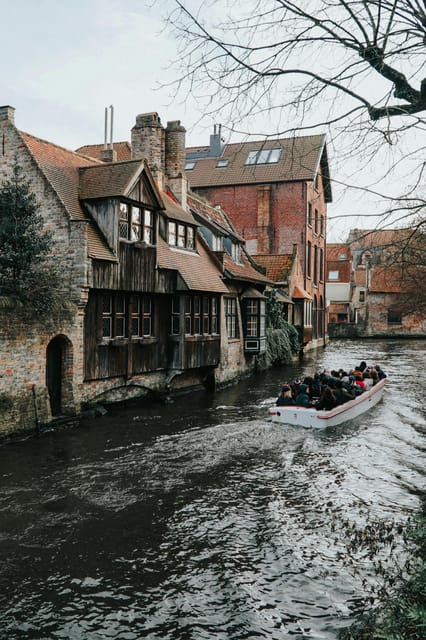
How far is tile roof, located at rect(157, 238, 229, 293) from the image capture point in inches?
720

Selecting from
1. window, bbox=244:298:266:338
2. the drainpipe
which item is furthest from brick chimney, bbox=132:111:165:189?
the drainpipe

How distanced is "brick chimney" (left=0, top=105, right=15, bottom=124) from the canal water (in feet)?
28.3

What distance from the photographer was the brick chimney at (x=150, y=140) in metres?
21.6

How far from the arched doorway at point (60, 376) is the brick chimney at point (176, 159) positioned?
9.91m

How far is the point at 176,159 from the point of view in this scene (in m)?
22.8

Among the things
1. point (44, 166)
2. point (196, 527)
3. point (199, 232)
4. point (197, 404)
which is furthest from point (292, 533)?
point (199, 232)

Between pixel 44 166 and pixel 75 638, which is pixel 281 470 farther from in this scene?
pixel 44 166

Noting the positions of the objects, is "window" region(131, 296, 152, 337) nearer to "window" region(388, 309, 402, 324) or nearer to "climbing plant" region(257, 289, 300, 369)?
"climbing plant" region(257, 289, 300, 369)

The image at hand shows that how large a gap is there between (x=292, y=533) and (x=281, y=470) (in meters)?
3.22

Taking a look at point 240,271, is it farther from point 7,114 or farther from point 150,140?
point 7,114

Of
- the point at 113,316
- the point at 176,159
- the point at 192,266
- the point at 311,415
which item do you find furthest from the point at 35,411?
the point at 176,159

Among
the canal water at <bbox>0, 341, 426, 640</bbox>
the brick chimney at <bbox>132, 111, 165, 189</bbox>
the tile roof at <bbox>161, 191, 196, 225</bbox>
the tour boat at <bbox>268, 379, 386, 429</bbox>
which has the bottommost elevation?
the canal water at <bbox>0, 341, 426, 640</bbox>

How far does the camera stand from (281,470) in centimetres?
1138

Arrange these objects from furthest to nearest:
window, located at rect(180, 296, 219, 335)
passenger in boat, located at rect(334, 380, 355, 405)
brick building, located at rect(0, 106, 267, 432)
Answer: window, located at rect(180, 296, 219, 335), passenger in boat, located at rect(334, 380, 355, 405), brick building, located at rect(0, 106, 267, 432)
